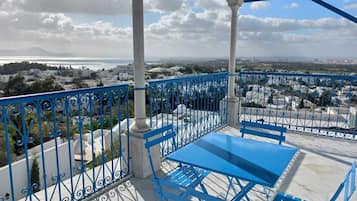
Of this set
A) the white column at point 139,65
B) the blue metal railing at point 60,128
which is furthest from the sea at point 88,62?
the blue metal railing at point 60,128

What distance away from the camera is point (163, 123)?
3.91 m

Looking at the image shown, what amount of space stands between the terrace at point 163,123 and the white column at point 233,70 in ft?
0.08

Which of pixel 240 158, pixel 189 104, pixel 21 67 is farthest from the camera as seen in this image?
pixel 21 67

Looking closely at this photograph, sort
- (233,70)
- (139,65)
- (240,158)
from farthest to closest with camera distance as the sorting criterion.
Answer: (233,70) → (139,65) → (240,158)

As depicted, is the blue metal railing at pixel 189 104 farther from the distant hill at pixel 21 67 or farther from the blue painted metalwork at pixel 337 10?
the distant hill at pixel 21 67

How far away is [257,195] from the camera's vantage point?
2.75 m

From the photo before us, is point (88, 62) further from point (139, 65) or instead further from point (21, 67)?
point (139, 65)

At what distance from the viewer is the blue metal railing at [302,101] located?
489 centimetres

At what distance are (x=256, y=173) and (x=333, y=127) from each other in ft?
14.3

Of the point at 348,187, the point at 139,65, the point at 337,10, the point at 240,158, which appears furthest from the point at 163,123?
the point at 337,10

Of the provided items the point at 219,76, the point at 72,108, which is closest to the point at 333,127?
the point at 219,76

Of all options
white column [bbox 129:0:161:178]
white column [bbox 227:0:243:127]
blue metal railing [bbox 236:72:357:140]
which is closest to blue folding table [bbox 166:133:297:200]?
white column [bbox 129:0:161:178]

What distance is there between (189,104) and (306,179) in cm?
228

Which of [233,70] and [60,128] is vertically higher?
[233,70]
